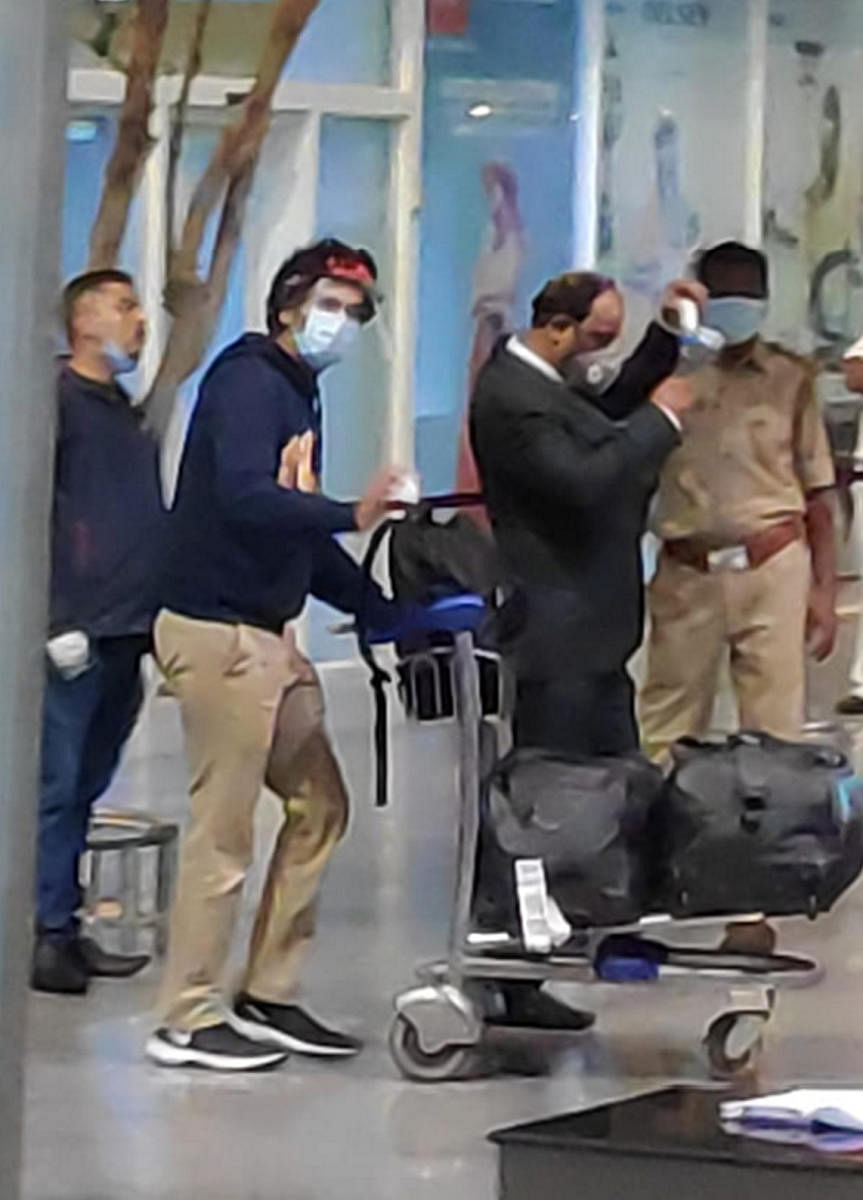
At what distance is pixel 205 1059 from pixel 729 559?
165 centimetres

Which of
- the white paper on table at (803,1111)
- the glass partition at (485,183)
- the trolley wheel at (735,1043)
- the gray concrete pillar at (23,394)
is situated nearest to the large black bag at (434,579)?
the trolley wheel at (735,1043)

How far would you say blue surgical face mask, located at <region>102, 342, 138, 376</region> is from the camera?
5430mm

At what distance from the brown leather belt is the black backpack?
91 centimetres

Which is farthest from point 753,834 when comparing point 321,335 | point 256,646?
point 321,335

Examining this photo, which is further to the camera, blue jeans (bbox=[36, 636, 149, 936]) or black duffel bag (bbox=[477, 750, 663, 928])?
blue jeans (bbox=[36, 636, 149, 936])

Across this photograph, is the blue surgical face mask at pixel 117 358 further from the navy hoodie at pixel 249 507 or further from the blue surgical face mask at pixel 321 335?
the blue surgical face mask at pixel 321 335

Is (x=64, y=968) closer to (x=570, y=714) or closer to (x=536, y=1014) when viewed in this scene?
(x=536, y=1014)

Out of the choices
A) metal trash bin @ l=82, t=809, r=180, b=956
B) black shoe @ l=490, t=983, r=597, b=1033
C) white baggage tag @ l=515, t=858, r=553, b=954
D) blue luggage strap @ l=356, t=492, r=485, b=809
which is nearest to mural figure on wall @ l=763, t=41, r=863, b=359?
metal trash bin @ l=82, t=809, r=180, b=956

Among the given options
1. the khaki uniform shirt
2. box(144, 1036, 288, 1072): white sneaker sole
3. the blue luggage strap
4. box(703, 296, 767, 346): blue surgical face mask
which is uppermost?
box(703, 296, 767, 346): blue surgical face mask

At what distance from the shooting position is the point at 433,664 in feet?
16.9

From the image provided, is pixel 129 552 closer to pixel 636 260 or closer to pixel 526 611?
pixel 526 611

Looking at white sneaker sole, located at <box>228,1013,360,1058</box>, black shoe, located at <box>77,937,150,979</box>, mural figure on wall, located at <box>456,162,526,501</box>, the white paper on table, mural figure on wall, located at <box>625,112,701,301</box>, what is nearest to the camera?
the white paper on table

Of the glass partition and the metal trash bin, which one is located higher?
the glass partition

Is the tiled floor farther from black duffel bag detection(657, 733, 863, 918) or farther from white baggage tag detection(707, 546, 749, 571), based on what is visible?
white baggage tag detection(707, 546, 749, 571)
